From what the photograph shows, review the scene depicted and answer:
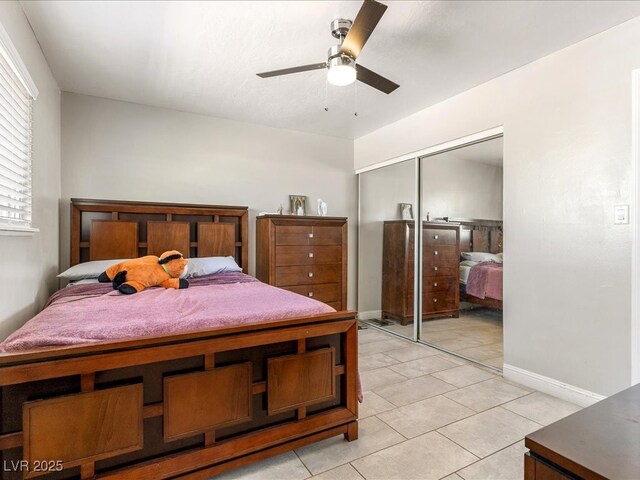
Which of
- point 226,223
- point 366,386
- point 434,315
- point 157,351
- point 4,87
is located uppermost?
point 4,87

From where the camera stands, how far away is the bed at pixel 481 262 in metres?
2.93

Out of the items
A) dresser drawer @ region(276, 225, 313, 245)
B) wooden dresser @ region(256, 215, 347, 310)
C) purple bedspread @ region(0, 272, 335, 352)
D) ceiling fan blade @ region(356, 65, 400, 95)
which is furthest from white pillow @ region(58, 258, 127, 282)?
→ ceiling fan blade @ region(356, 65, 400, 95)

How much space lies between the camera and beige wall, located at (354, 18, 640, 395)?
2.12 m

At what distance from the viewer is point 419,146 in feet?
12.0

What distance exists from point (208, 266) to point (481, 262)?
2.59m

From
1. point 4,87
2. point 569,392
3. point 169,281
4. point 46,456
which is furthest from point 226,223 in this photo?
point 569,392

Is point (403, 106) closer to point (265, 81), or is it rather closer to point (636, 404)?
point (265, 81)

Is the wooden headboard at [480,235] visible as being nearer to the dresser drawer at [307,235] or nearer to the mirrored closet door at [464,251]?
the mirrored closet door at [464,251]

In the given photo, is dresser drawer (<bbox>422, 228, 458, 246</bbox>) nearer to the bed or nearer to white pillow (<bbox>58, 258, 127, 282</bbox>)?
the bed

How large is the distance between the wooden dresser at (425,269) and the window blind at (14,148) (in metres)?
3.40

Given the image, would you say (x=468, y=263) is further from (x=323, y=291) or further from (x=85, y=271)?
(x=85, y=271)

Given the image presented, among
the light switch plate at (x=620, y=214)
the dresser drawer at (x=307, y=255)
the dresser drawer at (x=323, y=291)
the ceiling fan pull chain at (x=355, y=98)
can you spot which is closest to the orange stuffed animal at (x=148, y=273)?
the dresser drawer at (x=307, y=255)

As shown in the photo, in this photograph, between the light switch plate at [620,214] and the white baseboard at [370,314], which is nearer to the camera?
the light switch plate at [620,214]

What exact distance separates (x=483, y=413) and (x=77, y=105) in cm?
435
